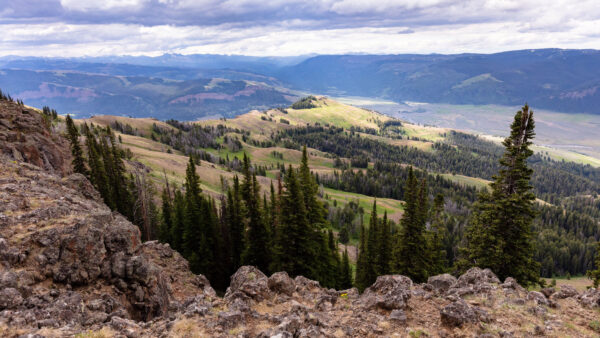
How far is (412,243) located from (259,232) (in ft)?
65.8

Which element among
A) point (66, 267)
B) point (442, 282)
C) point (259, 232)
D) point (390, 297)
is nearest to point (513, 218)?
point (442, 282)

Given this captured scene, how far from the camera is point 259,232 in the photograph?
42438 millimetres

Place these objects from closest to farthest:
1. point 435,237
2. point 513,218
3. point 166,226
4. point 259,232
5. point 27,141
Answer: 1. point 513,218
2. point 27,141
3. point 435,237
4. point 259,232
5. point 166,226

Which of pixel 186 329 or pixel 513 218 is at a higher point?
pixel 186 329

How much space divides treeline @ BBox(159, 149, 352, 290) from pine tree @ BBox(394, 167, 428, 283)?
9.52 m

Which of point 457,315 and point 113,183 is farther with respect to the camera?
point 113,183

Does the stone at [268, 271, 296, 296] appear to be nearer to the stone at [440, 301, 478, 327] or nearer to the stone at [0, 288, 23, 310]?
the stone at [440, 301, 478, 327]

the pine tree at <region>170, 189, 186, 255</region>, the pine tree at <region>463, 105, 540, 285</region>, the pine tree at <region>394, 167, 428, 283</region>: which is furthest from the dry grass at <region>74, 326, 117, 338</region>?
the pine tree at <region>170, 189, 186, 255</region>

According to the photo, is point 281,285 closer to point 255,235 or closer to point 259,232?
point 259,232

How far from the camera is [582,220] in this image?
18800cm

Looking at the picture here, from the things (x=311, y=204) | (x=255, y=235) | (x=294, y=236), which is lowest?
(x=255, y=235)

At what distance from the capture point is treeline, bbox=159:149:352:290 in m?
35.6

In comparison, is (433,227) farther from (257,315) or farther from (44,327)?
(44,327)

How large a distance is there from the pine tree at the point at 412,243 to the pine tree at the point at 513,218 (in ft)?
24.8
